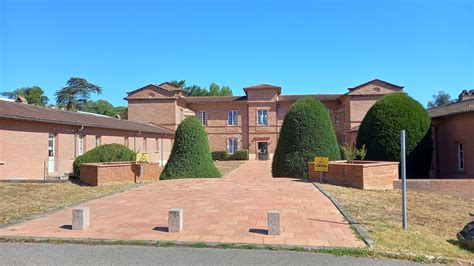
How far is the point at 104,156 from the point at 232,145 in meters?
29.6

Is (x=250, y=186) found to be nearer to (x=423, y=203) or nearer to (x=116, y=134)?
(x=423, y=203)

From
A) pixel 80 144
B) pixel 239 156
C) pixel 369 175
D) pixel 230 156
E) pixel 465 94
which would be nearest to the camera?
pixel 369 175

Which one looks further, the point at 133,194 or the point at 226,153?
the point at 226,153

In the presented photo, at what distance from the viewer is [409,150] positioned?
15.1 m

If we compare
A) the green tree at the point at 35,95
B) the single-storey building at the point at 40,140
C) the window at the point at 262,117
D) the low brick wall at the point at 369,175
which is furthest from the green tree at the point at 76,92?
the low brick wall at the point at 369,175

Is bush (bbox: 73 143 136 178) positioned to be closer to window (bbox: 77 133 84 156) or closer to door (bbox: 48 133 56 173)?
door (bbox: 48 133 56 173)

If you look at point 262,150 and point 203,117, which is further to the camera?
point 203,117

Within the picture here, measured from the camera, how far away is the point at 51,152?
1994cm

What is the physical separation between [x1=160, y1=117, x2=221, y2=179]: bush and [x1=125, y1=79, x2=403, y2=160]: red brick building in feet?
83.8

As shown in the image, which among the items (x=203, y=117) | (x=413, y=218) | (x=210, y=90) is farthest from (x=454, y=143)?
(x=210, y=90)

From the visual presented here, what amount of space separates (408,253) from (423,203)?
5.57 m

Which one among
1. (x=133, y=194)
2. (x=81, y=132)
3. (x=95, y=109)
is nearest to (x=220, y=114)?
(x=81, y=132)

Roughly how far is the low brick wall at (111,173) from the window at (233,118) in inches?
1154

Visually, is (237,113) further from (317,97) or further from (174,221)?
(174,221)
